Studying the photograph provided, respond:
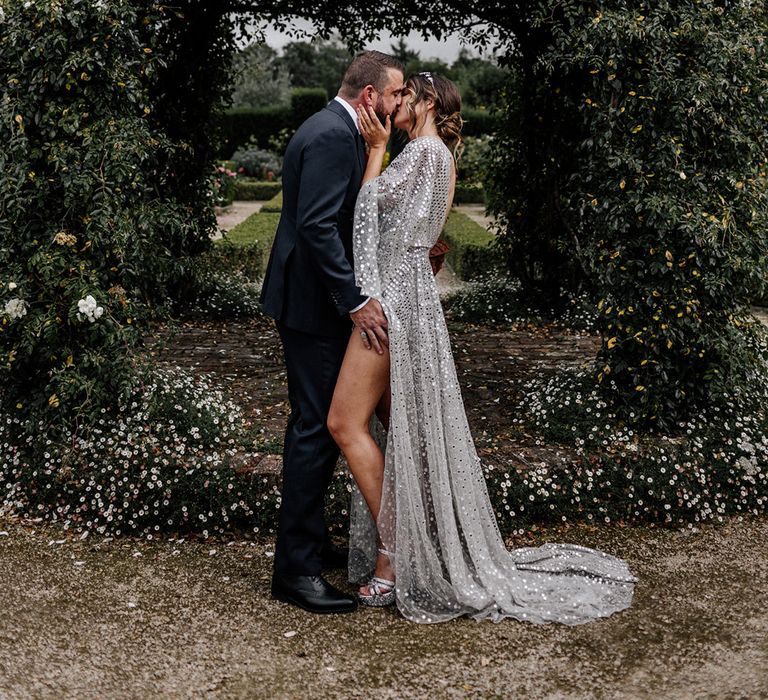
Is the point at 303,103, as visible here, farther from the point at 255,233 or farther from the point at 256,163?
the point at 255,233

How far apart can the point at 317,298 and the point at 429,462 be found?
676 mm

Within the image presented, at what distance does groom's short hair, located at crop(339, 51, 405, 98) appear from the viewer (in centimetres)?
293

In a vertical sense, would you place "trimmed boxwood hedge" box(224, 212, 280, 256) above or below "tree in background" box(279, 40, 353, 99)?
below

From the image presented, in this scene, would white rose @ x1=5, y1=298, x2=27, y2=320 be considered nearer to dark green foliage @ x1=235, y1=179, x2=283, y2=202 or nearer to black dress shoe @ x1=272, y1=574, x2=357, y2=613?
black dress shoe @ x1=272, y1=574, x2=357, y2=613

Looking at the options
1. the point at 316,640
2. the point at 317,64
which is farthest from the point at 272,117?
the point at 316,640

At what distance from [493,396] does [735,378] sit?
133 cm

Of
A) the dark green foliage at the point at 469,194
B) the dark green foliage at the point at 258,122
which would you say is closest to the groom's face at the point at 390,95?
the dark green foliage at the point at 469,194

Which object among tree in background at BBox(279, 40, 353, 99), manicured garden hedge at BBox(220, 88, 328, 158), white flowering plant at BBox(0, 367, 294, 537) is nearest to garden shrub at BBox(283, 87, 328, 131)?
manicured garden hedge at BBox(220, 88, 328, 158)

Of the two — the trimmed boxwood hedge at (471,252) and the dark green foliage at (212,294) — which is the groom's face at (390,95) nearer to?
the dark green foliage at (212,294)

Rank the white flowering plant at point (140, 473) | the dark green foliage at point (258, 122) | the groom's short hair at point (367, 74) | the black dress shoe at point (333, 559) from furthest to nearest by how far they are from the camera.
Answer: the dark green foliage at point (258, 122)
the white flowering plant at point (140, 473)
the black dress shoe at point (333, 559)
the groom's short hair at point (367, 74)

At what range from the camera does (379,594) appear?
3.08 meters

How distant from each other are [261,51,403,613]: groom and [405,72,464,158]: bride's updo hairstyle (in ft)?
0.21

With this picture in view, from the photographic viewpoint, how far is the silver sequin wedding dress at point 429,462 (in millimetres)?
2975

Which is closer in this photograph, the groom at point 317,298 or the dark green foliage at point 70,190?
the groom at point 317,298
